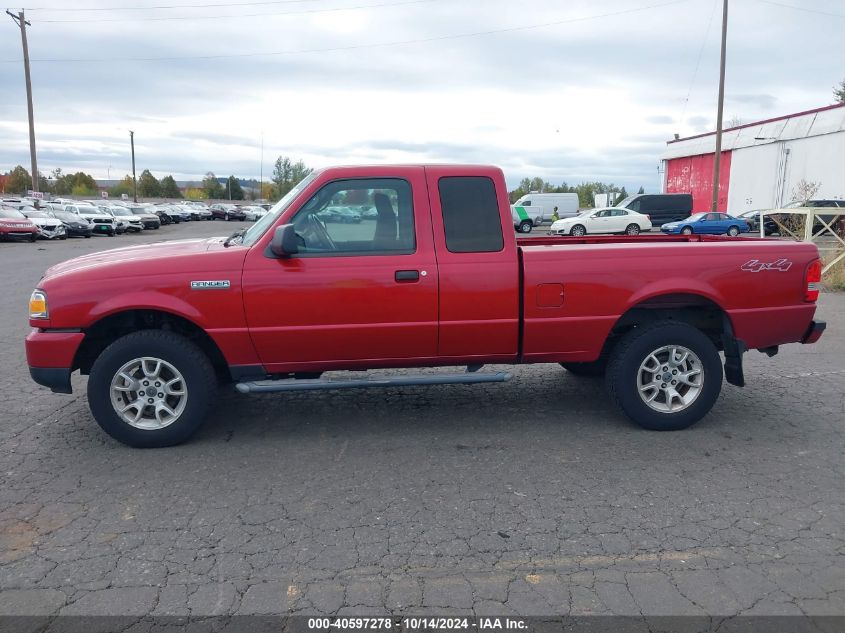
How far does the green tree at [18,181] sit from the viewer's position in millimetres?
98062

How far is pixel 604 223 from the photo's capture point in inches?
1475

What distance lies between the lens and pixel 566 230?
121 ft

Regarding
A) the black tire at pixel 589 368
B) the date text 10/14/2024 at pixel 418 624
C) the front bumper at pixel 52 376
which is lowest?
the date text 10/14/2024 at pixel 418 624

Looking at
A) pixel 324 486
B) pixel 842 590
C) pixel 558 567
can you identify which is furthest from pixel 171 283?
pixel 842 590

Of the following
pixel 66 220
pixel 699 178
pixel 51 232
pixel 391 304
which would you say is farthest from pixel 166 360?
pixel 699 178

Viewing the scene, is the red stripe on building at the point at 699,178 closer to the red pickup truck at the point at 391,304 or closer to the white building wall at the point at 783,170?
the white building wall at the point at 783,170

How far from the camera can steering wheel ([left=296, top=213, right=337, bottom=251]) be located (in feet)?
16.3

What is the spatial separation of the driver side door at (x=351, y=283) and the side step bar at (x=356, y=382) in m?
0.13

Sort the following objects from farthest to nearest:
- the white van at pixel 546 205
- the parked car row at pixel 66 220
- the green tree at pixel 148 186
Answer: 1. the green tree at pixel 148 186
2. the white van at pixel 546 205
3. the parked car row at pixel 66 220

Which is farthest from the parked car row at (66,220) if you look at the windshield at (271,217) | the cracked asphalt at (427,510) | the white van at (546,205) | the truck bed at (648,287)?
the truck bed at (648,287)

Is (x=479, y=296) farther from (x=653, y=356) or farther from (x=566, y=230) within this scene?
(x=566, y=230)

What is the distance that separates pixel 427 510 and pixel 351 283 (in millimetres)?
1684

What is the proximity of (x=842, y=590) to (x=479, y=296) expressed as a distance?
2.73m

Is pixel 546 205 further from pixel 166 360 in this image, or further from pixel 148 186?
pixel 148 186
